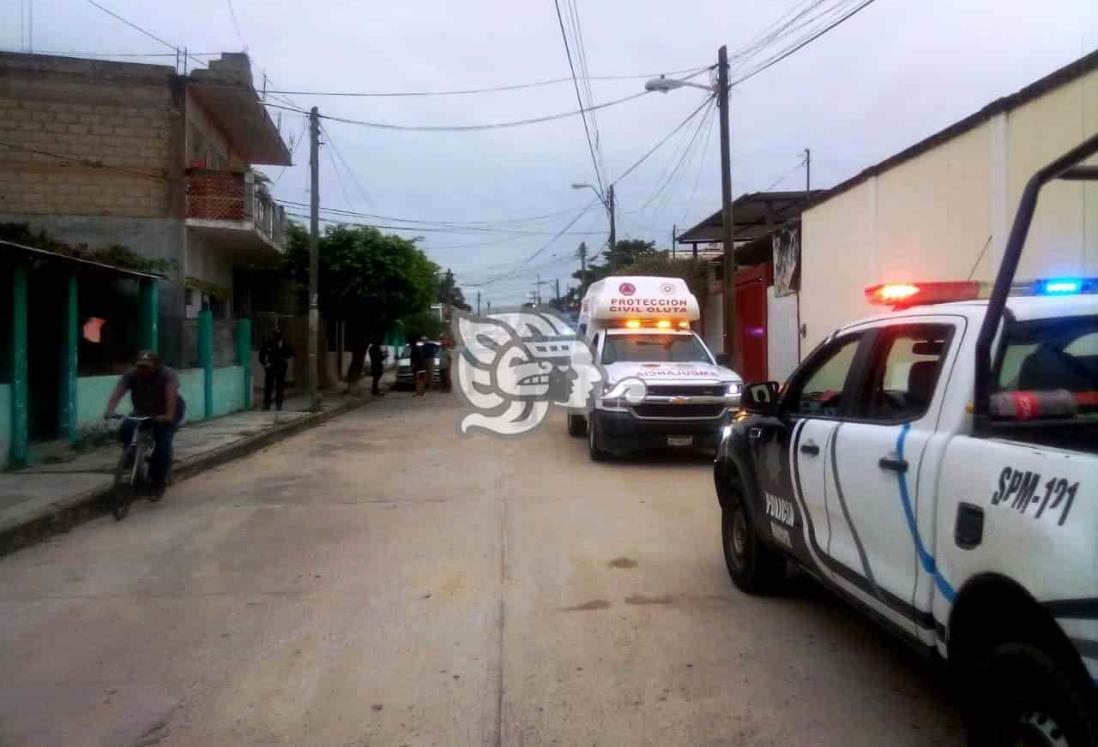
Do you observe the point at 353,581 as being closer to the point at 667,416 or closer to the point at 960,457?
the point at 960,457

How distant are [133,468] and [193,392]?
9.09m

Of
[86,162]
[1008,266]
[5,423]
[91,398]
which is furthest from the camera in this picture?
[86,162]

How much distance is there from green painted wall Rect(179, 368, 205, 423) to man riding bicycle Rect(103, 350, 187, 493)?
7.76 metres

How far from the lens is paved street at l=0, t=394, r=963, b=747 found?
4.21m

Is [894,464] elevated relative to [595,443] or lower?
elevated

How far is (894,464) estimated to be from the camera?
154 inches

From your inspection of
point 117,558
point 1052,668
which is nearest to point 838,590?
point 1052,668

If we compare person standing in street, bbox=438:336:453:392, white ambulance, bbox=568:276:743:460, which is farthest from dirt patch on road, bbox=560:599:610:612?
person standing in street, bbox=438:336:453:392

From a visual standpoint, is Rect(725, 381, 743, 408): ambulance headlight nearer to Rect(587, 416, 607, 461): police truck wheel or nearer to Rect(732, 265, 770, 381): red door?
Rect(587, 416, 607, 461): police truck wheel

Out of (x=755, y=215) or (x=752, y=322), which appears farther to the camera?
(x=755, y=215)

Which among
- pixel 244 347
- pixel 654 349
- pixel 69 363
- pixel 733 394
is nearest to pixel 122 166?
pixel 244 347

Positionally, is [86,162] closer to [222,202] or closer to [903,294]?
[222,202]

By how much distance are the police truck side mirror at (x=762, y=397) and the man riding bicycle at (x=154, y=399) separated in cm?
657

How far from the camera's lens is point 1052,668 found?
283 cm
